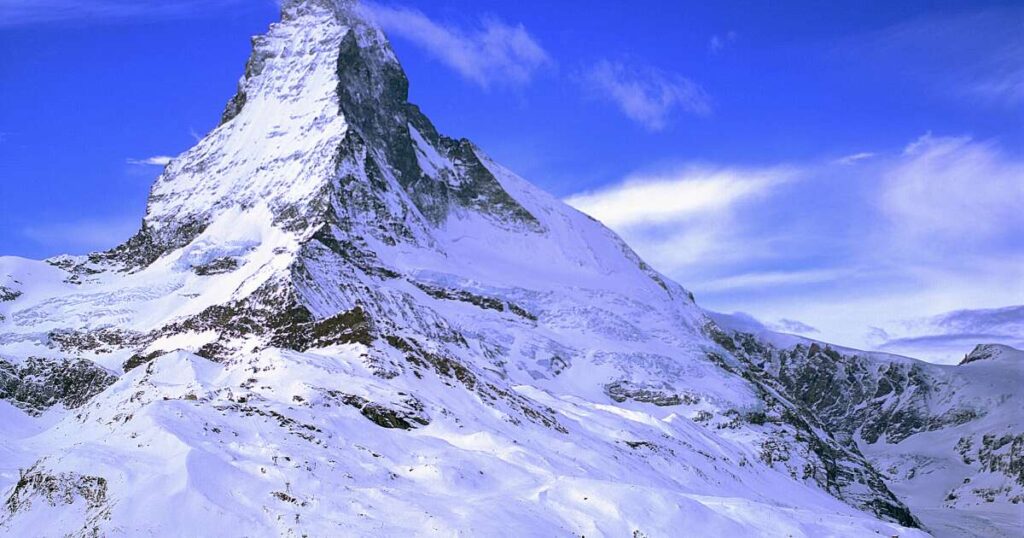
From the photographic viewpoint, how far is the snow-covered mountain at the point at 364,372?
102 ft

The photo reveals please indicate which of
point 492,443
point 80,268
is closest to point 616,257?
point 80,268

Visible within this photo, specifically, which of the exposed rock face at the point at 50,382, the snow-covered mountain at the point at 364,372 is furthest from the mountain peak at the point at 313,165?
the exposed rock face at the point at 50,382

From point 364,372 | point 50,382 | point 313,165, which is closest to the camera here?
point 364,372

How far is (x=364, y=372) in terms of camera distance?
5866 cm

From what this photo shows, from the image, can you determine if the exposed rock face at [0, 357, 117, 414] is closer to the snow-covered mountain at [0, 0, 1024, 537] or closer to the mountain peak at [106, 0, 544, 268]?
the snow-covered mountain at [0, 0, 1024, 537]

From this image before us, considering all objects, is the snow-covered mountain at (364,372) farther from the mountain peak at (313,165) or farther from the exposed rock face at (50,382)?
the mountain peak at (313,165)

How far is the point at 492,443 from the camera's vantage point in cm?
4691

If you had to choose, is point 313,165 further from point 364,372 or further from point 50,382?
point 364,372

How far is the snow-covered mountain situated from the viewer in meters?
31.2

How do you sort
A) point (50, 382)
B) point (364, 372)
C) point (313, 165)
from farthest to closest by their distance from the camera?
1. point (313, 165)
2. point (50, 382)
3. point (364, 372)

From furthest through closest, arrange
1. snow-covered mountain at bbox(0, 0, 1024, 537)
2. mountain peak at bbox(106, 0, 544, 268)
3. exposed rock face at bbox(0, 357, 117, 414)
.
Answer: mountain peak at bbox(106, 0, 544, 268)
exposed rock face at bbox(0, 357, 117, 414)
snow-covered mountain at bbox(0, 0, 1024, 537)

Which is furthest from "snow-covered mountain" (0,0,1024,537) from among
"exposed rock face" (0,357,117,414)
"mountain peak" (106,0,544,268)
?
"mountain peak" (106,0,544,268)

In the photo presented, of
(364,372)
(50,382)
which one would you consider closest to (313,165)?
(50,382)

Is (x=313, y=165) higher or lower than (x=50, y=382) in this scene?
higher
